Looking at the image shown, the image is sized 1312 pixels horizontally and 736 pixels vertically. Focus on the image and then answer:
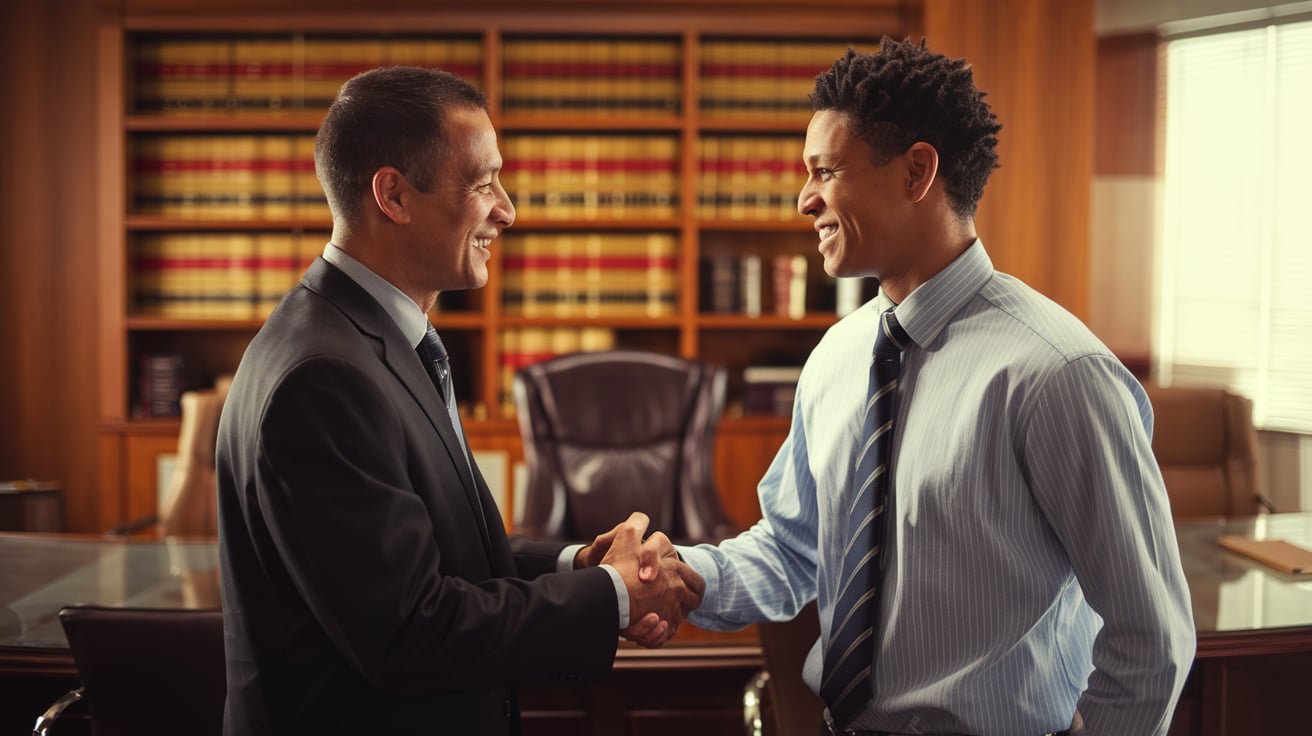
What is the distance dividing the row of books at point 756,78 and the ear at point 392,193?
3.49 meters

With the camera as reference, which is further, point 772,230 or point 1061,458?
point 772,230

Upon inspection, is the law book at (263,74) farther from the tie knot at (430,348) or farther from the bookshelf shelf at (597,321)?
the tie knot at (430,348)

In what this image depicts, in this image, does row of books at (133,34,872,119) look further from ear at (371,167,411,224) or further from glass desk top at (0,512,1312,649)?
ear at (371,167,411,224)

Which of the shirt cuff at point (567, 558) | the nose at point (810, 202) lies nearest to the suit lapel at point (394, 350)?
the shirt cuff at point (567, 558)

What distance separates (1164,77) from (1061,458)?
455 cm

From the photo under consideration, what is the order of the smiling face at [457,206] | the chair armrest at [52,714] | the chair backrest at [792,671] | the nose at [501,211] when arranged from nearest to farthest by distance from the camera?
the smiling face at [457,206] → the nose at [501,211] → the chair armrest at [52,714] → the chair backrest at [792,671]

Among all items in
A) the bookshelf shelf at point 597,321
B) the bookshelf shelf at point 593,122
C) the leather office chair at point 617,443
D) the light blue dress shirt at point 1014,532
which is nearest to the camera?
the light blue dress shirt at point 1014,532

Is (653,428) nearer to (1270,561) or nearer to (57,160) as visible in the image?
(1270,561)

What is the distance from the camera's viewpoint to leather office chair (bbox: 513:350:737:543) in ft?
11.5

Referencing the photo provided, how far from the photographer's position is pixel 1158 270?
5109 mm

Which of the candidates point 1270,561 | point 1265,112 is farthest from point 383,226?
point 1265,112

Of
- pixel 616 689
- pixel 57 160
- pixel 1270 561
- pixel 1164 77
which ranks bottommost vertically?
pixel 616 689

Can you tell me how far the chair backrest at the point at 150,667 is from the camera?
151cm

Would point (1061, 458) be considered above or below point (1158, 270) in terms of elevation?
below
